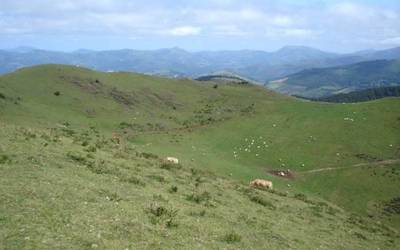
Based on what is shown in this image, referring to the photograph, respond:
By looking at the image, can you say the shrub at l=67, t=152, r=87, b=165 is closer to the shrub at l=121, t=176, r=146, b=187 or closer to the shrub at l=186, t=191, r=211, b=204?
the shrub at l=121, t=176, r=146, b=187

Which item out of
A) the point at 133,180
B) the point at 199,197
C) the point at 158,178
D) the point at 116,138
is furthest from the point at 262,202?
the point at 116,138

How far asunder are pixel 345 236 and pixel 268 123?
54571 mm

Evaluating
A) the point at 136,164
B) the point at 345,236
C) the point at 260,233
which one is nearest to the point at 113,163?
the point at 136,164

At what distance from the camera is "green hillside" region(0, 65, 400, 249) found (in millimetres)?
17188

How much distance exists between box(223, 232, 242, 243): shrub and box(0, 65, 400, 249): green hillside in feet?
0.18

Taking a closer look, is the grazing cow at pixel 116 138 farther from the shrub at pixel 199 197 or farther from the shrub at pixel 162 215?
the shrub at pixel 162 215

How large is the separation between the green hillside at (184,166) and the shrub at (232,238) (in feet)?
0.18

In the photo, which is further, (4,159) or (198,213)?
(4,159)

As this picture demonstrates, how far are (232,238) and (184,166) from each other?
25183 mm

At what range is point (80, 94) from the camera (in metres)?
85.9

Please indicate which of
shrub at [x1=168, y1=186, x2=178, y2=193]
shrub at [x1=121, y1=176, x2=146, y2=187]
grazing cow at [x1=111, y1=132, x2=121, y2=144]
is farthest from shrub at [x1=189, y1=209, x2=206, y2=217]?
grazing cow at [x1=111, y1=132, x2=121, y2=144]

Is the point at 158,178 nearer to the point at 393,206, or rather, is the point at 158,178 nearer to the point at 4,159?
the point at 4,159

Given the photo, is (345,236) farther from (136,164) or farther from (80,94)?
(80,94)

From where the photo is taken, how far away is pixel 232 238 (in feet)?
60.7
